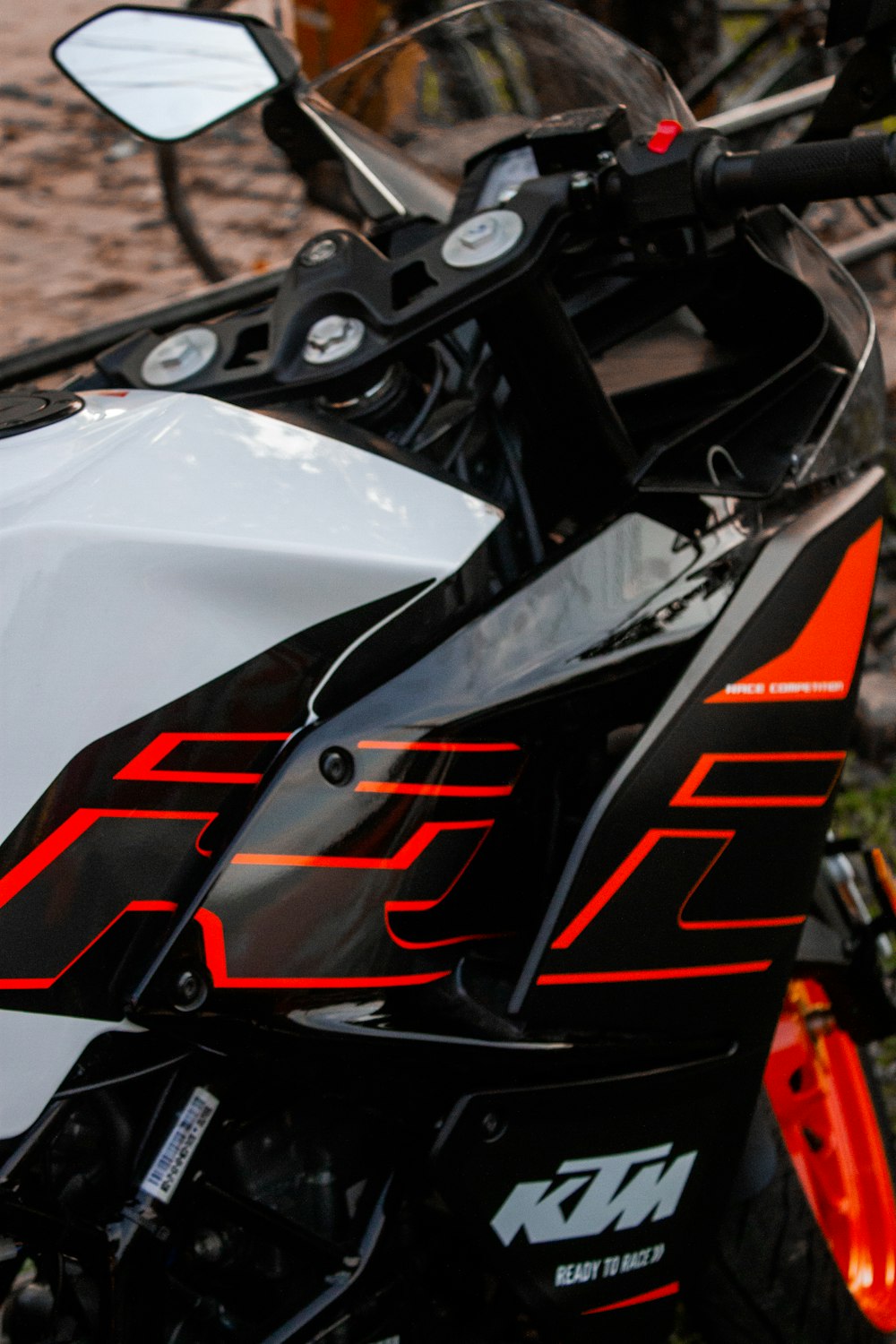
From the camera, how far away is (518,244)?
3.67 feet

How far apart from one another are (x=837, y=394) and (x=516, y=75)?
0.53 m

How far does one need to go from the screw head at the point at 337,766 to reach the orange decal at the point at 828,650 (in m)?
0.32

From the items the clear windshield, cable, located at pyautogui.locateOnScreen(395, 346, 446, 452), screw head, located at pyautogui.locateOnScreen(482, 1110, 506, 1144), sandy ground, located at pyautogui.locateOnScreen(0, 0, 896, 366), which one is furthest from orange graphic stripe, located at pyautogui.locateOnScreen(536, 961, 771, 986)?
sandy ground, located at pyautogui.locateOnScreen(0, 0, 896, 366)

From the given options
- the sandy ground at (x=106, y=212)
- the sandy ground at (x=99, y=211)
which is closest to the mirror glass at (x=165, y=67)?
the sandy ground at (x=99, y=211)

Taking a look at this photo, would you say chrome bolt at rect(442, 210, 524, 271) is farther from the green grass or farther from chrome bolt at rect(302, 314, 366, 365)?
the green grass

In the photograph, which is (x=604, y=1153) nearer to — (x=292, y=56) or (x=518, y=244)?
(x=518, y=244)

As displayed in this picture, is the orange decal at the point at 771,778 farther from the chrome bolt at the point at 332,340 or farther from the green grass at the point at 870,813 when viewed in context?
the green grass at the point at 870,813

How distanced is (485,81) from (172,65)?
0.38 m

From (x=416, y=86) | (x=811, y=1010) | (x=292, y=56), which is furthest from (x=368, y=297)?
(x=811, y=1010)

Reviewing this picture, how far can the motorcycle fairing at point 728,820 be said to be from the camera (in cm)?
110

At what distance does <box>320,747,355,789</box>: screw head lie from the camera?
3.23ft

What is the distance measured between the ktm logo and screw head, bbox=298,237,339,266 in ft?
2.72

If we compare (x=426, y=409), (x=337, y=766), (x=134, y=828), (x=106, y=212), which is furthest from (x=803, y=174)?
(x=106, y=212)

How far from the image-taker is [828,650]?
1.21 metres
